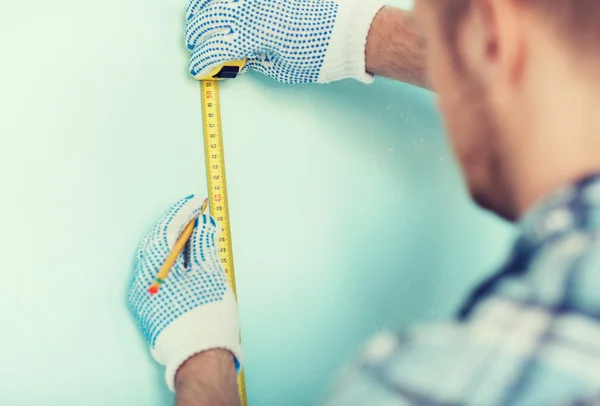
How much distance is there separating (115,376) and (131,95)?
1.45 feet

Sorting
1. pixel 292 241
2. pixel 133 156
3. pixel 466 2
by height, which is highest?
pixel 466 2

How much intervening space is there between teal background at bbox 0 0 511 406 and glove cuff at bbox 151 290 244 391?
7 centimetres

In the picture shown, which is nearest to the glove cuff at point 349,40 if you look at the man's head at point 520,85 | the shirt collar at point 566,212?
the man's head at point 520,85

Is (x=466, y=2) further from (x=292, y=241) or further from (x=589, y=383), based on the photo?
(x=292, y=241)

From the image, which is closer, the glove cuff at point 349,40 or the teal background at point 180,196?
the teal background at point 180,196

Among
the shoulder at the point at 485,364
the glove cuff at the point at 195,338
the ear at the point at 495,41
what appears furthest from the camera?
the glove cuff at the point at 195,338

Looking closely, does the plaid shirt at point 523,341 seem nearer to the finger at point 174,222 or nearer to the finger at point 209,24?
the finger at point 174,222

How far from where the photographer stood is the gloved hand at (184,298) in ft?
2.90

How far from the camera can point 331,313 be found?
104cm

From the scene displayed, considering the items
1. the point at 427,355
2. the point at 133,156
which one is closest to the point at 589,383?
the point at 427,355

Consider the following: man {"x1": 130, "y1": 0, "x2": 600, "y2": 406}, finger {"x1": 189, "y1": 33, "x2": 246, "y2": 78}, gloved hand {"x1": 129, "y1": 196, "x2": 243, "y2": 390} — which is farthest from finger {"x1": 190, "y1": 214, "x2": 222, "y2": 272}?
man {"x1": 130, "y1": 0, "x2": 600, "y2": 406}

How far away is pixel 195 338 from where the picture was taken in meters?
0.88

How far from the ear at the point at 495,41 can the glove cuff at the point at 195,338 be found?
52cm

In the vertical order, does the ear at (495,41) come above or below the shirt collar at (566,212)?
above
